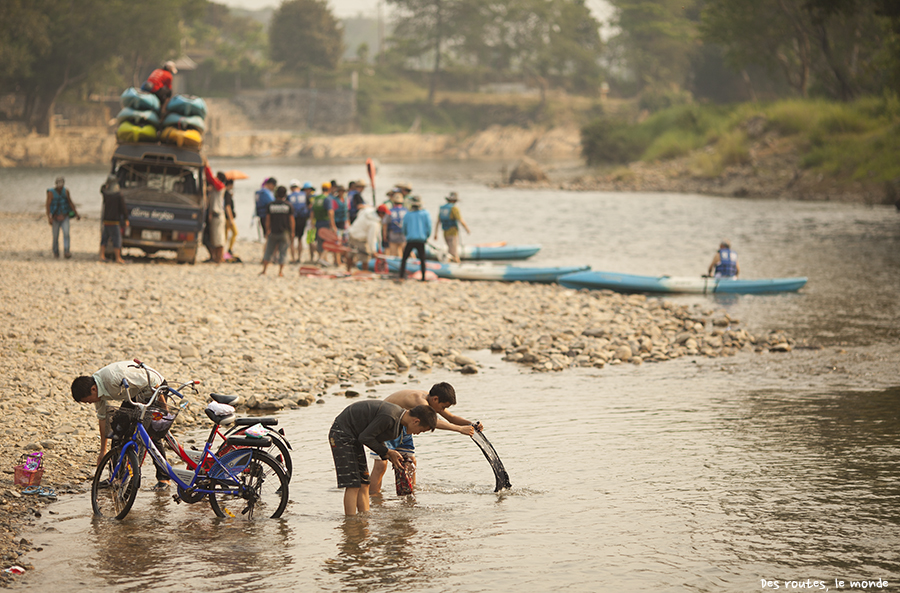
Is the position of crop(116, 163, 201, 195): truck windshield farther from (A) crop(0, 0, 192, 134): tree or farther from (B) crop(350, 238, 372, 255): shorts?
(A) crop(0, 0, 192, 134): tree

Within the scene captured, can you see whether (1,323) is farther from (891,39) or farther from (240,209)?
(891,39)

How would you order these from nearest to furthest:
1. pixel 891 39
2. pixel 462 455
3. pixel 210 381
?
pixel 462 455 → pixel 210 381 → pixel 891 39

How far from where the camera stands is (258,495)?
7746mm

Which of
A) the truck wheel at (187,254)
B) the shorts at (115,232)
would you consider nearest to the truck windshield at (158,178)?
the shorts at (115,232)

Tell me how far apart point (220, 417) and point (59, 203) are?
49.5 feet

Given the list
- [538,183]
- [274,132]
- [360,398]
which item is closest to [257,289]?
[360,398]

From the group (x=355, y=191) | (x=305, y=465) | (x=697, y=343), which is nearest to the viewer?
(x=305, y=465)

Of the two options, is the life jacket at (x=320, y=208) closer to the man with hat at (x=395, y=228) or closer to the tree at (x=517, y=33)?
the man with hat at (x=395, y=228)

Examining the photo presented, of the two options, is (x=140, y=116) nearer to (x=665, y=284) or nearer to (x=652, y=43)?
(x=665, y=284)

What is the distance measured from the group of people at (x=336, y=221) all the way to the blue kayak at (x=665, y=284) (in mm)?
3171

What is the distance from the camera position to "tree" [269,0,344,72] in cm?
11144

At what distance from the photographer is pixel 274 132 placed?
4291 inches

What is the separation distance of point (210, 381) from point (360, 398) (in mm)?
1929

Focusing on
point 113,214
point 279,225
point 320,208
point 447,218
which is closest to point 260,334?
point 279,225
